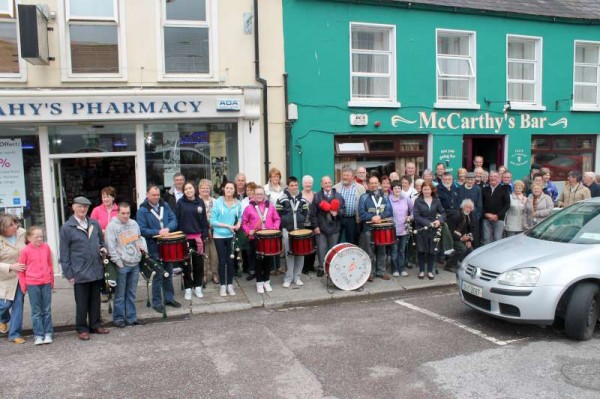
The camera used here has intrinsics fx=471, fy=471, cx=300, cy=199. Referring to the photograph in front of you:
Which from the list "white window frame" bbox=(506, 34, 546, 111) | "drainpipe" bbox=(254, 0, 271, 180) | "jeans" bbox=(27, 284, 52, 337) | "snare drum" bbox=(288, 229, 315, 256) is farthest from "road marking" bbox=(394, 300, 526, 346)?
"white window frame" bbox=(506, 34, 546, 111)

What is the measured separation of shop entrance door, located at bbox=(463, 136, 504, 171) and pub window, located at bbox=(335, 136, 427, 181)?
120 centimetres

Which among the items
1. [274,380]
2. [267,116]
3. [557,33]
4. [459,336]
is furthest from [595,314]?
[557,33]

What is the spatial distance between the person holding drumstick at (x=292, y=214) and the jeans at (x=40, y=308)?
3554 millimetres

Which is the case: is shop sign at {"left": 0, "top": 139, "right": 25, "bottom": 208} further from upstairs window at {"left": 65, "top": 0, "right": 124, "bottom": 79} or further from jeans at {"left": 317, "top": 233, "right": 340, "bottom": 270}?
jeans at {"left": 317, "top": 233, "right": 340, "bottom": 270}

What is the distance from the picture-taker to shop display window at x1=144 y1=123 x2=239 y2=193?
952cm

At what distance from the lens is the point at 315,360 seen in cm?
508

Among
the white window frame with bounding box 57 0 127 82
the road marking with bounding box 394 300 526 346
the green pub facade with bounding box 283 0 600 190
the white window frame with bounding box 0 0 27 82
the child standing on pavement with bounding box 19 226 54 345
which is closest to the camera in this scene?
the road marking with bounding box 394 300 526 346

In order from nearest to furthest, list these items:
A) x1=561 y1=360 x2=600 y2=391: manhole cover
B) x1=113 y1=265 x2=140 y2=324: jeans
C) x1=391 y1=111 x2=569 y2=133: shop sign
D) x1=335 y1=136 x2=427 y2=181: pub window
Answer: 1. x1=561 y1=360 x2=600 y2=391: manhole cover
2. x1=113 y1=265 x2=140 y2=324: jeans
3. x1=335 y1=136 x2=427 y2=181: pub window
4. x1=391 y1=111 x2=569 y2=133: shop sign

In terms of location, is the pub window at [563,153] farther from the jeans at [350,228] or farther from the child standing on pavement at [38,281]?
the child standing on pavement at [38,281]

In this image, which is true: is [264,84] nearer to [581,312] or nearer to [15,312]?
[15,312]

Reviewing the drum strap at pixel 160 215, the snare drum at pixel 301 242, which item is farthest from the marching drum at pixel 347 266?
the drum strap at pixel 160 215

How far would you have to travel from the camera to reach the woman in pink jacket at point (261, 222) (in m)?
7.57

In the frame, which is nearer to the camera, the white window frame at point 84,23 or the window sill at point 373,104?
the white window frame at point 84,23

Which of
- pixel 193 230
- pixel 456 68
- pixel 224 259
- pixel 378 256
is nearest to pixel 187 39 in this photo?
pixel 193 230
